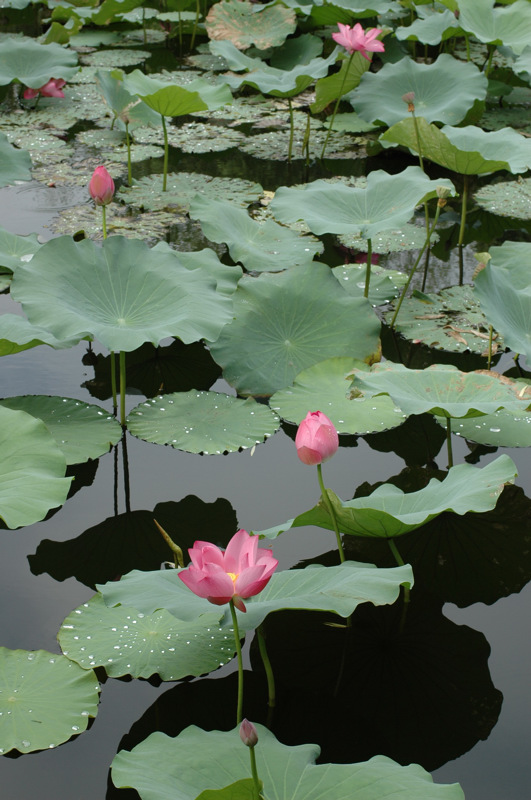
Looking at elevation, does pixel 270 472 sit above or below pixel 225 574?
below

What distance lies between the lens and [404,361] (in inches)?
103

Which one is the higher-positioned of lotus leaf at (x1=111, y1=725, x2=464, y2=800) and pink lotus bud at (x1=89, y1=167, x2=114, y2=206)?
pink lotus bud at (x1=89, y1=167, x2=114, y2=206)

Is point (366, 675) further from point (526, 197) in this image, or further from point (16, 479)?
point (526, 197)

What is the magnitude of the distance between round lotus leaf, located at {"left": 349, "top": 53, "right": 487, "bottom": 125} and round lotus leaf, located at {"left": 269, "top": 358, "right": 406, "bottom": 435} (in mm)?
1973

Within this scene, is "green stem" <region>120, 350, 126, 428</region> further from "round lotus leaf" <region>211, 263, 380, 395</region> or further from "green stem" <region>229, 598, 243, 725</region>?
"green stem" <region>229, 598, 243, 725</region>

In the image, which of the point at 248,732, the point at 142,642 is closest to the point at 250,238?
the point at 142,642

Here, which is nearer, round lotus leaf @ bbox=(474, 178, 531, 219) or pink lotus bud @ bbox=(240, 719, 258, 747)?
pink lotus bud @ bbox=(240, 719, 258, 747)

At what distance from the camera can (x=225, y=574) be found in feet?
3.70

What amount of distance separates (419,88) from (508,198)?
0.71 metres

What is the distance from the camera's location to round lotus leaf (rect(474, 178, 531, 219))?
3.66 m

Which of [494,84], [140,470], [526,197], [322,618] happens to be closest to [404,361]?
[140,470]

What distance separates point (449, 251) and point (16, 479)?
216 cm

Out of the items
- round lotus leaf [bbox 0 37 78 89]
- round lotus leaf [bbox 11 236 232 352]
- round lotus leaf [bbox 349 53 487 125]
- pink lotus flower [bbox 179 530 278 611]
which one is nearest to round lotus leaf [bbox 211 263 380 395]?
round lotus leaf [bbox 11 236 232 352]

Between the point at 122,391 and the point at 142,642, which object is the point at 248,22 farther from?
the point at 142,642
